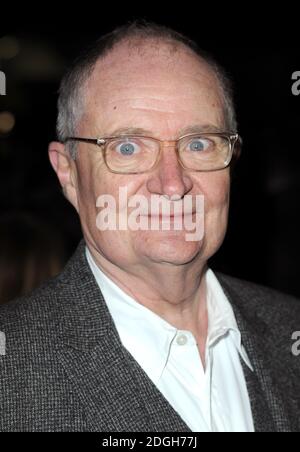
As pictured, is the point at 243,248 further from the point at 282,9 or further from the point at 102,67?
the point at 102,67

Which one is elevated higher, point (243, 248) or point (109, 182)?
point (109, 182)

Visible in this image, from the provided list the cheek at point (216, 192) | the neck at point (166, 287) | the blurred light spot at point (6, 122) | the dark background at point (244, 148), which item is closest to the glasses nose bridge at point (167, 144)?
the cheek at point (216, 192)

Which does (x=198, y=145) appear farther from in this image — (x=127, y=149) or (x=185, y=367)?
(x=185, y=367)

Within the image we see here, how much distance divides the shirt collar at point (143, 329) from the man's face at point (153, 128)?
95 mm

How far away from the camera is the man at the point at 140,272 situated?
50.6 inches

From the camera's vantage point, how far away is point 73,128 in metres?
1.48

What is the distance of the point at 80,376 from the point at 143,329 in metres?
0.21

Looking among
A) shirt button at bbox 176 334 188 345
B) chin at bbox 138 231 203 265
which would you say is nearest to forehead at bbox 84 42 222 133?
chin at bbox 138 231 203 265

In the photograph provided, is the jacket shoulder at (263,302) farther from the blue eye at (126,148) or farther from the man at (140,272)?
the blue eye at (126,148)

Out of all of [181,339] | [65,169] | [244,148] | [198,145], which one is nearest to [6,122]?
[244,148]

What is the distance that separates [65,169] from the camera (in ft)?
5.13

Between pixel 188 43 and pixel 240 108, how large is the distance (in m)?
2.65

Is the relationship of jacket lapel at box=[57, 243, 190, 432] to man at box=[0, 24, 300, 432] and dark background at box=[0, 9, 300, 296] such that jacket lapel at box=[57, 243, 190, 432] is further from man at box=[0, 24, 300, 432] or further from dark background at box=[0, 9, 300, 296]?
dark background at box=[0, 9, 300, 296]

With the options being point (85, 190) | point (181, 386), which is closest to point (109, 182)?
point (85, 190)
